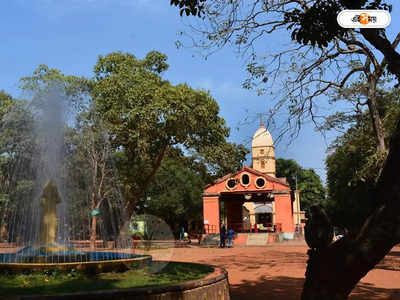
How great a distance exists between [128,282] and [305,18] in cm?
552

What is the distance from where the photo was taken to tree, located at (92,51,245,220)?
829 inches

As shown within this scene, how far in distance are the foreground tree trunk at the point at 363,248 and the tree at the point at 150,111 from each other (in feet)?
54.8

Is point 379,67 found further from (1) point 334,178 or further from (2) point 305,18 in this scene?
(1) point 334,178

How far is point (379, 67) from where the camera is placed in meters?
11.8

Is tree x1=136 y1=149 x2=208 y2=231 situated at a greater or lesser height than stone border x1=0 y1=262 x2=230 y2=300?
greater

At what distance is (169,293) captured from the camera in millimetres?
6789

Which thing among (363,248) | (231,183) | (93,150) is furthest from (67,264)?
(231,183)

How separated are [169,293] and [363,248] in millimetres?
3511

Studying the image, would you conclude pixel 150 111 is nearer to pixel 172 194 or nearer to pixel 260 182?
pixel 260 182

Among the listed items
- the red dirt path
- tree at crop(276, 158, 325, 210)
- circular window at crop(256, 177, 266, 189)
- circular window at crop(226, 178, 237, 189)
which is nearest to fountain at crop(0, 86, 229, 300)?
the red dirt path

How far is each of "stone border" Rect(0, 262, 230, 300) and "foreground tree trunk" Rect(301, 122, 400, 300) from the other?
2.78 metres

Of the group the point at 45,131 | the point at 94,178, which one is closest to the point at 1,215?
the point at 94,178

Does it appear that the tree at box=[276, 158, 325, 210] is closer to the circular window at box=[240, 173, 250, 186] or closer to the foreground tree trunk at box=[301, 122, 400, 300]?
the circular window at box=[240, 173, 250, 186]

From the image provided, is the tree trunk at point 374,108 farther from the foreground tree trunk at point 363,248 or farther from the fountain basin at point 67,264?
the foreground tree trunk at point 363,248
